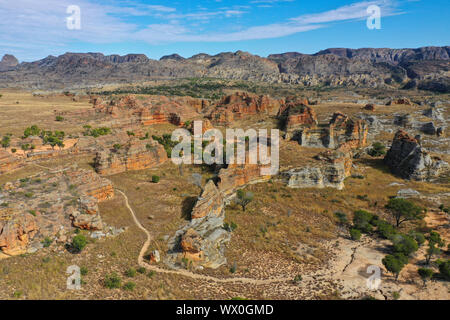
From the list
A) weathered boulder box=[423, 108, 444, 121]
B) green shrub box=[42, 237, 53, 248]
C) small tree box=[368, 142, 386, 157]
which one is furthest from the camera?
weathered boulder box=[423, 108, 444, 121]

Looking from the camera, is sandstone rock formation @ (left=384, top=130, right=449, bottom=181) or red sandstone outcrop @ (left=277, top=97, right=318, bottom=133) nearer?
sandstone rock formation @ (left=384, top=130, right=449, bottom=181)

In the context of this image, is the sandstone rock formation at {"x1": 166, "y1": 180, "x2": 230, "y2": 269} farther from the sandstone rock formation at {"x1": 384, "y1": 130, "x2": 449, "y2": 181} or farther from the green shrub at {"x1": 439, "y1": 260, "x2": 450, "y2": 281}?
the sandstone rock formation at {"x1": 384, "y1": 130, "x2": 449, "y2": 181}

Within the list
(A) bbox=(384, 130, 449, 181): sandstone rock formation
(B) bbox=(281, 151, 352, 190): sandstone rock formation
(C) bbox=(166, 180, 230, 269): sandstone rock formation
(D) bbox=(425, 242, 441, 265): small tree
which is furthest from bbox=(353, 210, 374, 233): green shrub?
(A) bbox=(384, 130, 449, 181): sandstone rock formation

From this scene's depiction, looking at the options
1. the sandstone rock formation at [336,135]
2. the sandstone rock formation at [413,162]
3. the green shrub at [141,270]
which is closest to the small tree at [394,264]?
the green shrub at [141,270]

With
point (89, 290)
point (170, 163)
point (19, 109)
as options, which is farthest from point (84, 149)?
point (19, 109)

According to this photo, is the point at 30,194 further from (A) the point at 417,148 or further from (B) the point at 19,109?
(B) the point at 19,109
